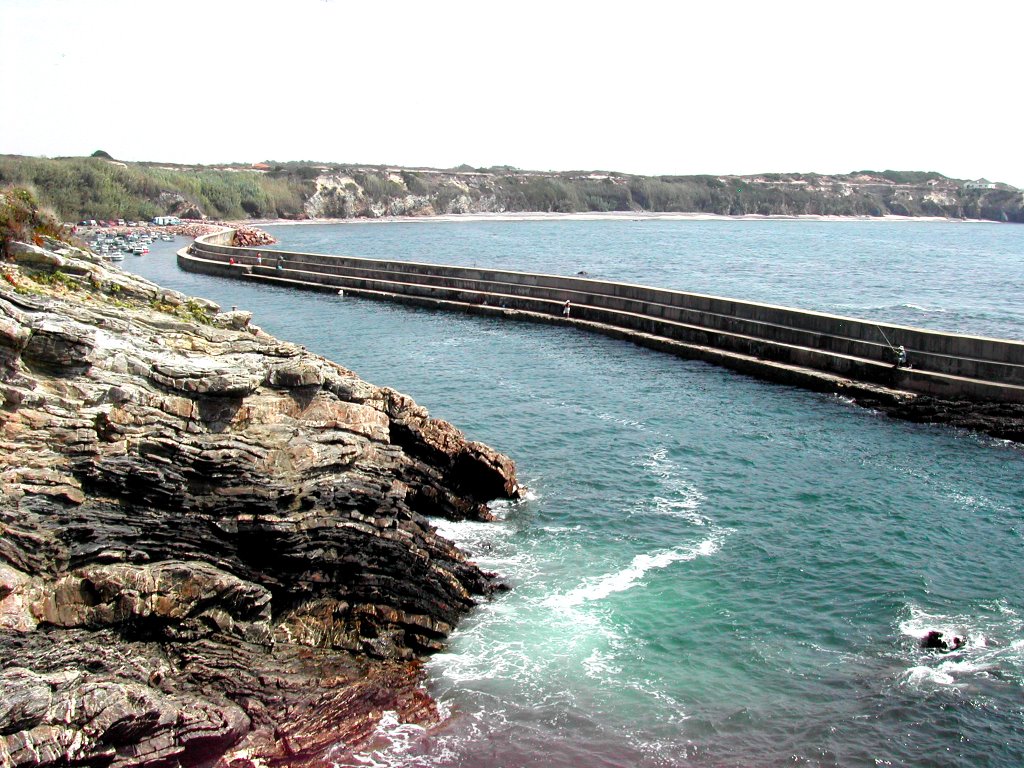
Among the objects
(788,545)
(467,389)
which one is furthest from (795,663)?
(467,389)

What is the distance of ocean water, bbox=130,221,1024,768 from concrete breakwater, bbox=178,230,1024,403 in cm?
194

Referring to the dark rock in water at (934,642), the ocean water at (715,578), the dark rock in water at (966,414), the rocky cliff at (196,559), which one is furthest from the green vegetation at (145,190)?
the dark rock in water at (934,642)

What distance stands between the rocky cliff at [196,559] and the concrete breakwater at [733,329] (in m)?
22.0

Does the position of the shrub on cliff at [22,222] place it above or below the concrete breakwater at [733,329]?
above

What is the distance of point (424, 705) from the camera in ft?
50.9

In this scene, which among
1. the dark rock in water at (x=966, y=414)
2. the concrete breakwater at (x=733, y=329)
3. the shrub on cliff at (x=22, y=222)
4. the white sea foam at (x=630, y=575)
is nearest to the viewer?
the white sea foam at (x=630, y=575)

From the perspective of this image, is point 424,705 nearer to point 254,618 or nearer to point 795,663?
point 254,618

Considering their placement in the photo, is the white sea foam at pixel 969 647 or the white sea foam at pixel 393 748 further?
the white sea foam at pixel 969 647

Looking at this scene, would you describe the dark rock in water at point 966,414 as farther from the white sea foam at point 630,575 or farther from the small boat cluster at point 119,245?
the small boat cluster at point 119,245

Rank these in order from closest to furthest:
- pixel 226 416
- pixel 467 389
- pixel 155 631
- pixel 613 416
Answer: pixel 155 631, pixel 226 416, pixel 613 416, pixel 467 389

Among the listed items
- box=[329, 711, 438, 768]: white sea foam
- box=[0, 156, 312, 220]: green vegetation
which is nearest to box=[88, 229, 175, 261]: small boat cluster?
box=[0, 156, 312, 220]: green vegetation

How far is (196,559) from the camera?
52.8 ft

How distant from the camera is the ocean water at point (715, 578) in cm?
1491

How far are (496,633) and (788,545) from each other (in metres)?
8.44
